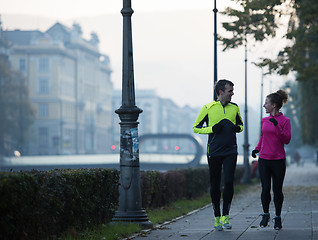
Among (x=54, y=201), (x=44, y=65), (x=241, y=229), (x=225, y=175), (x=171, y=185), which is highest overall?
(x=44, y=65)

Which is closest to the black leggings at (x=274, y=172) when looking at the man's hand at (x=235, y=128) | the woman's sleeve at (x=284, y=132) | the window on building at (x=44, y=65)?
the woman's sleeve at (x=284, y=132)

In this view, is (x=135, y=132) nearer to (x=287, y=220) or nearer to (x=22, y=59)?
Answer: (x=287, y=220)

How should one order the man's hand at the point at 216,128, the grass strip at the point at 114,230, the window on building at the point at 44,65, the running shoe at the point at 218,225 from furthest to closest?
1. the window on building at the point at 44,65
2. the running shoe at the point at 218,225
3. the man's hand at the point at 216,128
4. the grass strip at the point at 114,230

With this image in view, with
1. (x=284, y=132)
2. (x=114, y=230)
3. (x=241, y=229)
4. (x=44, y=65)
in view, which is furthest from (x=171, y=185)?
(x=44, y=65)

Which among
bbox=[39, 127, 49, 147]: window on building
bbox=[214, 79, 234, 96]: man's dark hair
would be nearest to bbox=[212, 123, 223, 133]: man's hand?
bbox=[214, 79, 234, 96]: man's dark hair

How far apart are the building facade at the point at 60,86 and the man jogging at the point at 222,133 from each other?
358 feet

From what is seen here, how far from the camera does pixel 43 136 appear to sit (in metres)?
125

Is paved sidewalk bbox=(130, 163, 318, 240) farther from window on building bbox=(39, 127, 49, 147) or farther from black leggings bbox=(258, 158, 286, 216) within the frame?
window on building bbox=(39, 127, 49, 147)

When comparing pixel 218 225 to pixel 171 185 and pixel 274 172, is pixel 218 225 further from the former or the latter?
pixel 171 185

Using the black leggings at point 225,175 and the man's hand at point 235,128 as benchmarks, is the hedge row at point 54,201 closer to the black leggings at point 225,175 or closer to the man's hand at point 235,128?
the black leggings at point 225,175

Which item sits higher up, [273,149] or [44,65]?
[44,65]

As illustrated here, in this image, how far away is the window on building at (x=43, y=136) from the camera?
407ft

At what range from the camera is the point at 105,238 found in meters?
9.62

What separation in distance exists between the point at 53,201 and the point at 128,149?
9.90ft
